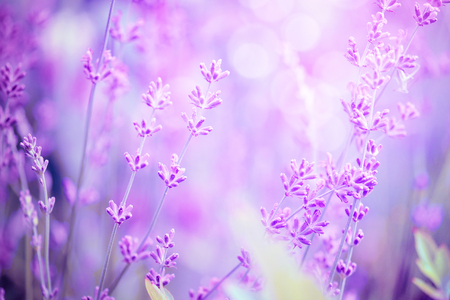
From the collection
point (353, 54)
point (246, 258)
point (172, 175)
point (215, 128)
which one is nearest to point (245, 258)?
Result: point (246, 258)

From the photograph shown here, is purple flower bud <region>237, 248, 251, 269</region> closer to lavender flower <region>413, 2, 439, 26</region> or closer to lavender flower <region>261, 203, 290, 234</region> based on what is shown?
lavender flower <region>261, 203, 290, 234</region>

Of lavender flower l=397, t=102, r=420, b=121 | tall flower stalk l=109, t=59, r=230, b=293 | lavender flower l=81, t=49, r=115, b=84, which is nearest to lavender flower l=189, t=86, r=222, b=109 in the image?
tall flower stalk l=109, t=59, r=230, b=293

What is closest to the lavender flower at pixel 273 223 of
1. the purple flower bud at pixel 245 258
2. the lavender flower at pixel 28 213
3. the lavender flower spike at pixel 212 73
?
the purple flower bud at pixel 245 258

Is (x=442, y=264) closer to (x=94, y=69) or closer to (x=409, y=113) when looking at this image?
(x=409, y=113)

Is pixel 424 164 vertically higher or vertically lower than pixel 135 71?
lower

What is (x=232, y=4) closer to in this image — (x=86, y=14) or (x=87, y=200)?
(x=86, y=14)

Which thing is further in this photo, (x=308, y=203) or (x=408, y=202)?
(x=408, y=202)

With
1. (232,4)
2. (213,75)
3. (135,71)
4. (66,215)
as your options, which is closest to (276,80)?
(232,4)

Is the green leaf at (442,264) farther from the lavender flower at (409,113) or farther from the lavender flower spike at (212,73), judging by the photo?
the lavender flower spike at (212,73)
